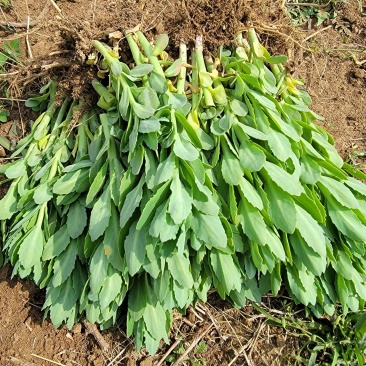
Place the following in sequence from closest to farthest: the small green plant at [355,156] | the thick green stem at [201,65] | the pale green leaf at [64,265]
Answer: the pale green leaf at [64,265], the thick green stem at [201,65], the small green plant at [355,156]

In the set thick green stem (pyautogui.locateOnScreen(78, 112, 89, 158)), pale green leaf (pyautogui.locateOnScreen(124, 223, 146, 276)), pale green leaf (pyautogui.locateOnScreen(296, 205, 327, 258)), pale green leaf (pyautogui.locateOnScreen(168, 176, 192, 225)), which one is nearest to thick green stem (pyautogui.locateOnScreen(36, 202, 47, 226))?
thick green stem (pyautogui.locateOnScreen(78, 112, 89, 158))

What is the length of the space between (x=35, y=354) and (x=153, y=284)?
0.71 meters

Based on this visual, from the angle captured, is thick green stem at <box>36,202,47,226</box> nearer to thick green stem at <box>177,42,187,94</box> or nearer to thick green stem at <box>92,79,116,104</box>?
thick green stem at <box>92,79,116,104</box>

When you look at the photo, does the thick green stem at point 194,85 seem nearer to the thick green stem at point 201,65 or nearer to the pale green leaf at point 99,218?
the thick green stem at point 201,65

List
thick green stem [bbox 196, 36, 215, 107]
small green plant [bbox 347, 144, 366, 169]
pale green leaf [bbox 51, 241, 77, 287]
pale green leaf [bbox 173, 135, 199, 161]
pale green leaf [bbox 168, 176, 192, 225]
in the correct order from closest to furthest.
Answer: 1. pale green leaf [bbox 168, 176, 192, 225]
2. pale green leaf [bbox 173, 135, 199, 161]
3. pale green leaf [bbox 51, 241, 77, 287]
4. thick green stem [bbox 196, 36, 215, 107]
5. small green plant [bbox 347, 144, 366, 169]

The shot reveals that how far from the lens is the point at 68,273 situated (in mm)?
2242

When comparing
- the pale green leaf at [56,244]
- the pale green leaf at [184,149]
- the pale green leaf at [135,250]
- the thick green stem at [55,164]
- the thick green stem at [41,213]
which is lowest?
the pale green leaf at [56,244]

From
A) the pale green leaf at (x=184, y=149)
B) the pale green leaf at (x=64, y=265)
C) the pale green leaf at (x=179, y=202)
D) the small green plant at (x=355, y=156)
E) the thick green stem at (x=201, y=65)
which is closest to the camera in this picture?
the pale green leaf at (x=179, y=202)

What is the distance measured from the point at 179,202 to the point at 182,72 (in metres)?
0.79

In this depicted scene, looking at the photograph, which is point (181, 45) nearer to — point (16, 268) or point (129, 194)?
point (129, 194)

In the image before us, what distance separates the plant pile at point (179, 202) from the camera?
A: 2.09 metres

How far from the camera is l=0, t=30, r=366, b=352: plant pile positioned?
6.85ft

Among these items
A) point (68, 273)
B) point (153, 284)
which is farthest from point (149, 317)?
point (68, 273)

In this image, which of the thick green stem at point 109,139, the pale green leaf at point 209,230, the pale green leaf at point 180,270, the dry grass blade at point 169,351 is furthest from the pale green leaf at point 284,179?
the dry grass blade at point 169,351
